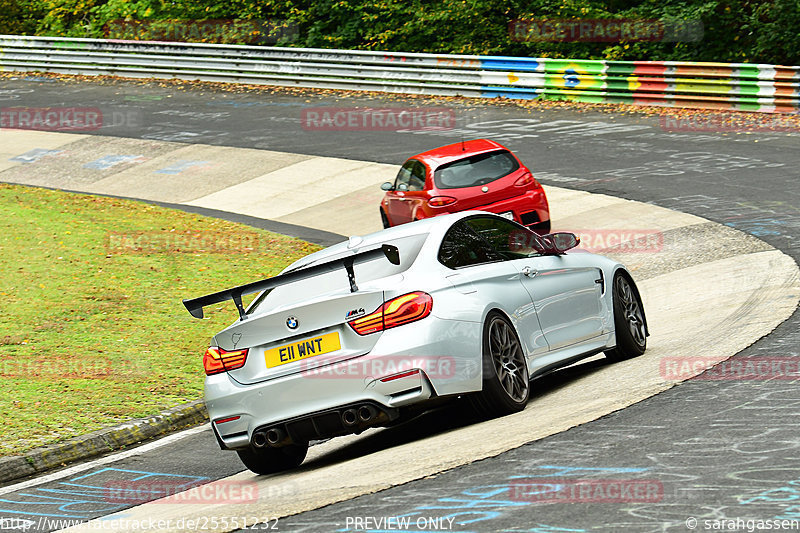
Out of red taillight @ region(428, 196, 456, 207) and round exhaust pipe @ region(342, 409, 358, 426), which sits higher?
round exhaust pipe @ region(342, 409, 358, 426)

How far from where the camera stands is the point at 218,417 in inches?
296

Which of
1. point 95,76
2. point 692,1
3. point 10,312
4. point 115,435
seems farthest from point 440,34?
point 115,435

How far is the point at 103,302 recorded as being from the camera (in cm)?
1432

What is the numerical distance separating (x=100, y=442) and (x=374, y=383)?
3.19m

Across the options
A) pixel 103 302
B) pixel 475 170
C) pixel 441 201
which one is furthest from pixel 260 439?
pixel 475 170

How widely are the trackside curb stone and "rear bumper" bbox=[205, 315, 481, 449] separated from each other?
7.15 ft

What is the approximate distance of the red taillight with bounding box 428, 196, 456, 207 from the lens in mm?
16188

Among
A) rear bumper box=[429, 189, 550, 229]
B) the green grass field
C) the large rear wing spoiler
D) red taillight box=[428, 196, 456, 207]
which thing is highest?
the large rear wing spoiler

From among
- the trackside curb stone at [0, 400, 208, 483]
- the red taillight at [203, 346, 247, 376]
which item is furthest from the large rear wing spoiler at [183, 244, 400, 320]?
the trackside curb stone at [0, 400, 208, 483]

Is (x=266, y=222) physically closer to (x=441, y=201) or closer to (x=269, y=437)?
(x=441, y=201)

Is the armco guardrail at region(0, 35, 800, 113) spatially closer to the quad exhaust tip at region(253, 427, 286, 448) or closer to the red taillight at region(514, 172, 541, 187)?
the red taillight at region(514, 172, 541, 187)

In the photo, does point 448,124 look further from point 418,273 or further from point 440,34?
point 418,273

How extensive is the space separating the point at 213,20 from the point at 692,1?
17.2 m

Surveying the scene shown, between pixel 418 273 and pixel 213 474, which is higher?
pixel 418 273
